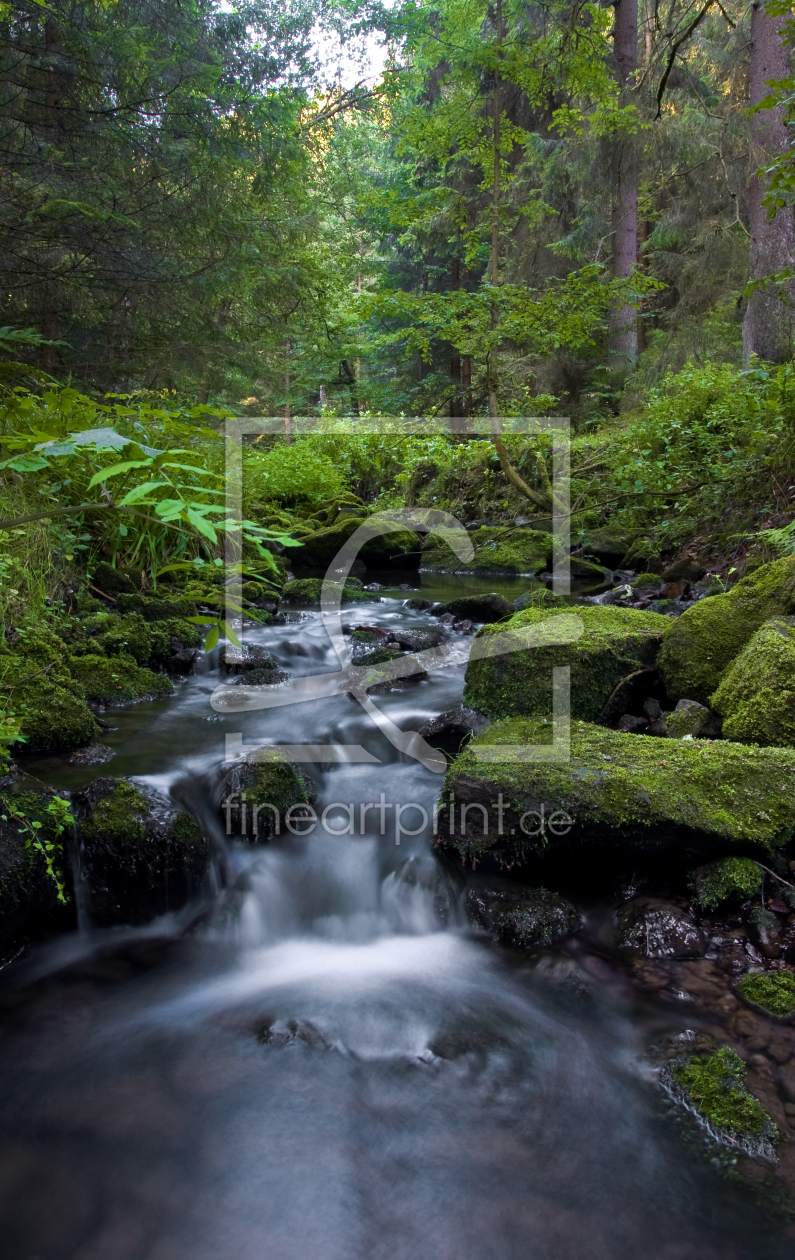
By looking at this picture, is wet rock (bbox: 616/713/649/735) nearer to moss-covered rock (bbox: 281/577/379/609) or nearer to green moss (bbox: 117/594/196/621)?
green moss (bbox: 117/594/196/621)

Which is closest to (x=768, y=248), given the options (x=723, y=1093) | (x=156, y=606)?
(x=156, y=606)

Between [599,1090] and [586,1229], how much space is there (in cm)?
56

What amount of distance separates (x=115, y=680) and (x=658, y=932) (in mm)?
4430

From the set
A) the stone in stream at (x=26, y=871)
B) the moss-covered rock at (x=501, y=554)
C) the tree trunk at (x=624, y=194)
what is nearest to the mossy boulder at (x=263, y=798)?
the stone in stream at (x=26, y=871)

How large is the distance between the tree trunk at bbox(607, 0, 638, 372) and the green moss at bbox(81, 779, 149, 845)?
14424 millimetres

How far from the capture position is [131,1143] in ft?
7.83

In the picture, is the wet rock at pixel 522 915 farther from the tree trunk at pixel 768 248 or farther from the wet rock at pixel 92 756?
the tree trunk at pixel 768 248

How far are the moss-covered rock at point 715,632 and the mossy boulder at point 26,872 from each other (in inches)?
148

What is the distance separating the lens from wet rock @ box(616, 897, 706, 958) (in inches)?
119

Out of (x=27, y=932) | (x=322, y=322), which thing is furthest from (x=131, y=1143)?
(x=322, y=322)

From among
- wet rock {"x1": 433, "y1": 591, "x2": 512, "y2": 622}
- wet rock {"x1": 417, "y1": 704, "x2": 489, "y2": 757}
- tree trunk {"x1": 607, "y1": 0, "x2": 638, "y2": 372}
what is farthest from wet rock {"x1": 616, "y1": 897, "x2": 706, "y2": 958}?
tree trunk {"x1": 607, "y1": 0, "x2": 638, "y2": 372}

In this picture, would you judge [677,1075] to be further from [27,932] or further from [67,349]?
[67,349]

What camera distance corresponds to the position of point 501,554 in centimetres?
1184

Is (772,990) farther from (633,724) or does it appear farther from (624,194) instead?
(624,194)
